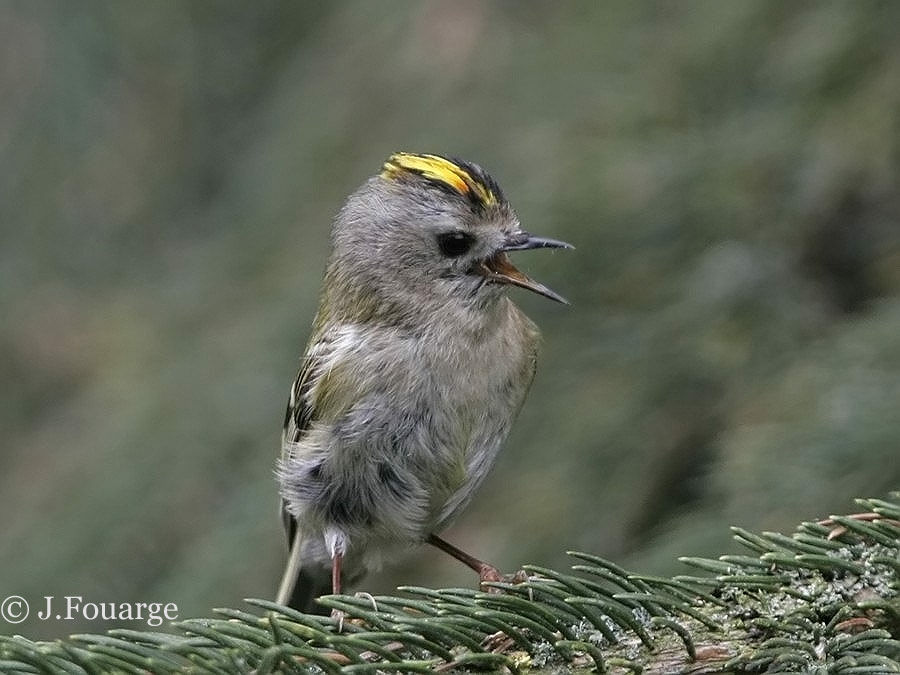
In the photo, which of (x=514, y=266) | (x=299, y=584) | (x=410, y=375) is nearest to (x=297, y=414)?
(x=410, y=375)

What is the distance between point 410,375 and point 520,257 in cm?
55

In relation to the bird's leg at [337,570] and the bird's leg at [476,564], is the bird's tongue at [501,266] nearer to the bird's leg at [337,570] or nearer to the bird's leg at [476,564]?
the bird's leg at [476,564]

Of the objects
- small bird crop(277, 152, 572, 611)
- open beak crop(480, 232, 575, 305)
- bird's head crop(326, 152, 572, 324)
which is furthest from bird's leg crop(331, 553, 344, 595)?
open beak crop(480, 232, 575, 305)

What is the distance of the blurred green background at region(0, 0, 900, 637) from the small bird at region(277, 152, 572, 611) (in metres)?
0.16

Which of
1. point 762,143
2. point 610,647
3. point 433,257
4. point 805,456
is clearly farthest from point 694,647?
point 762,143

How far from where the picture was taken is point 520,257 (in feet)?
9.91

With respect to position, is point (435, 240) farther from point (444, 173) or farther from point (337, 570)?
point (337, 570)

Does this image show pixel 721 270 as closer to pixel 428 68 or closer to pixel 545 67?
pixel 545 67

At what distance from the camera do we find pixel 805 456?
224cm

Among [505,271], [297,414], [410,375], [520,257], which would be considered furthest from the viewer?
[520,257]

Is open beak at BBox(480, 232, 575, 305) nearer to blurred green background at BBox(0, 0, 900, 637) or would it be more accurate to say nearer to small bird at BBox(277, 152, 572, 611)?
small bird at BBox(277, 152, 572, 611)

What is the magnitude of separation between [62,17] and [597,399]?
1785 mm

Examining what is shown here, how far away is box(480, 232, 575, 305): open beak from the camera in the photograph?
257 centimetres

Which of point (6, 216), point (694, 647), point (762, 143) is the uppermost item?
point (6, 216)
